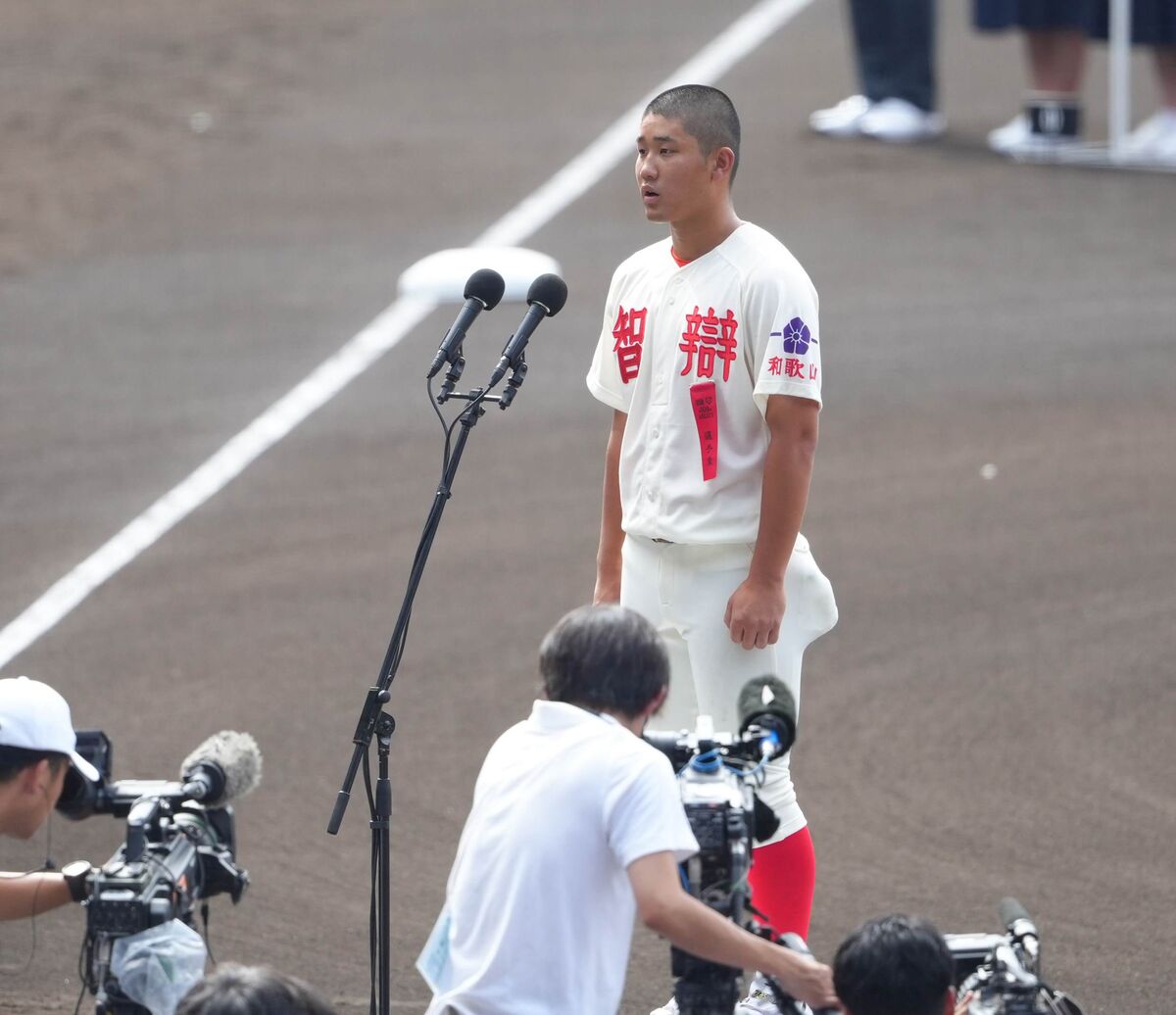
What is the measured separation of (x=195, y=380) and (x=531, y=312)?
706 centimetres

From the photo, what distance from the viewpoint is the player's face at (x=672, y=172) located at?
5531 millimetres

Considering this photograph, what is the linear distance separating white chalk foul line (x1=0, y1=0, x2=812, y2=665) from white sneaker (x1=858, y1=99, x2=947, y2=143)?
173 cm

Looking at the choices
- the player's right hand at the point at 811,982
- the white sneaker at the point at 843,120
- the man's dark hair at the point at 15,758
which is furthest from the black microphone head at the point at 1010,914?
the white sneaker at the point at 843,120

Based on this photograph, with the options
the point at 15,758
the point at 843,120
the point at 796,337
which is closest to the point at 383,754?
the point at 15,758

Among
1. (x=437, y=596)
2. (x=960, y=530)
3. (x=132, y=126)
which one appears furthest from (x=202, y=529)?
(x=132, y=126)

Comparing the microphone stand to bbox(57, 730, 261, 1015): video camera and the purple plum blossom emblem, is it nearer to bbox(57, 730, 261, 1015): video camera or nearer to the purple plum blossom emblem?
bbox(57, 730, 261, 1015): video camera

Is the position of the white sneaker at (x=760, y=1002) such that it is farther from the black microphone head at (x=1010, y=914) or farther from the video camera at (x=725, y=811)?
the black microphone head at (x=1010, y=914)

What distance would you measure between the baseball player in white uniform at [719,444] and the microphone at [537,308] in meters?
0.23

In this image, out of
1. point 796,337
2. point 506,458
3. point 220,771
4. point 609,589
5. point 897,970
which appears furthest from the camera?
point 506,458

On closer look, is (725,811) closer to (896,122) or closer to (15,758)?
(15,758)

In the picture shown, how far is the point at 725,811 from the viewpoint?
15.0ft

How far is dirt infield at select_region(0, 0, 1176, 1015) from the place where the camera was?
7.14 metres

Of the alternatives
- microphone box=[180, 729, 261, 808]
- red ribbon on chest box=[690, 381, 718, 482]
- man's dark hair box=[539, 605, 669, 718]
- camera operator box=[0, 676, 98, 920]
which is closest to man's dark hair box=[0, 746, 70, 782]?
camera operator box=[0, 676, 98, 920]

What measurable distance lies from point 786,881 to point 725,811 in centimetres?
111
